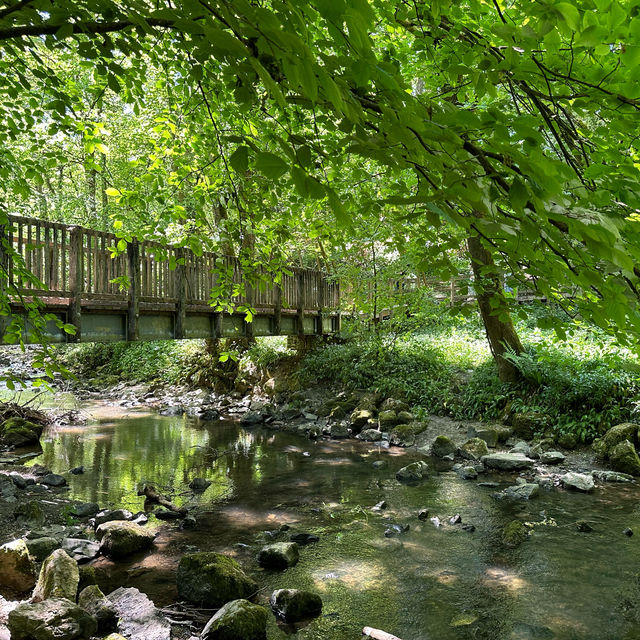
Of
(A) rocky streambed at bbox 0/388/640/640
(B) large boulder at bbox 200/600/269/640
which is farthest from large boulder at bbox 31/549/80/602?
(B) large boulder at bbox 200/600/269/640

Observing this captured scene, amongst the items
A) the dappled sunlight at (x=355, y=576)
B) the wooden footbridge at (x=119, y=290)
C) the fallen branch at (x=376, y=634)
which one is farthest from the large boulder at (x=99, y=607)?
the wooden footbridge at (x=119, y=290)

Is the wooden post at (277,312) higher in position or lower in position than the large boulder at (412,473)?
higher

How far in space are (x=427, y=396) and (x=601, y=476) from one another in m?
4.95

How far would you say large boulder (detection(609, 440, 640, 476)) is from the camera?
26.6 feet

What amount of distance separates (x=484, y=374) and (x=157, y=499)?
8.27 metres

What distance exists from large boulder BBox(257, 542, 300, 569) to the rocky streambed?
0.02 metres

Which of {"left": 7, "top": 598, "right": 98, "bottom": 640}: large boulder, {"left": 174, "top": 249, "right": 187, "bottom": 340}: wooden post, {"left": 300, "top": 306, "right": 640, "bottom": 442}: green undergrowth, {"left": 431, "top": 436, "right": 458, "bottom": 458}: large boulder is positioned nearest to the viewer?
{"left": 7, "top": 598, "right": 98, "bottom": 640}: large boulder

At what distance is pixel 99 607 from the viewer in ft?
13.2

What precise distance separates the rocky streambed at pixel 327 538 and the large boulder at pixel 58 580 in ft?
0.04

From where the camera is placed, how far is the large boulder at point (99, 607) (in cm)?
395

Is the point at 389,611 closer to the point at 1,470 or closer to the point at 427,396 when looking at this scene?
the point at 1,470

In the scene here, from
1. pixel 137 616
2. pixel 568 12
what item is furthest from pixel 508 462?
pixel 568 12

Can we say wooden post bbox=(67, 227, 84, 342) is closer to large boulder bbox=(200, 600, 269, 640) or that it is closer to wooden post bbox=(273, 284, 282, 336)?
large boulder bbox=(200, 600, 269, 640)

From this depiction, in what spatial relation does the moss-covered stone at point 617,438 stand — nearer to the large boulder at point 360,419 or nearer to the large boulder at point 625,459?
the large boulder at point 625,459
